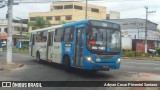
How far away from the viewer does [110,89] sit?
1317 cm

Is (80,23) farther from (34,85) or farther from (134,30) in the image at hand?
(134,30)

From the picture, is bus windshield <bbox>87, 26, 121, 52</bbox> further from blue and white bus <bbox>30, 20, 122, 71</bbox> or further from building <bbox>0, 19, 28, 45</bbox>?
building <bbox>0, 19, 28, 45</bbox>

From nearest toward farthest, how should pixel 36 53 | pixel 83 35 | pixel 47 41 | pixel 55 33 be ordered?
pixel 83 35
pixel 55 33
pixel 47 41
pixel 36 53

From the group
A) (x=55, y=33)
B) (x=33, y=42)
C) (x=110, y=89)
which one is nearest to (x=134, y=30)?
(x=33, y=42)

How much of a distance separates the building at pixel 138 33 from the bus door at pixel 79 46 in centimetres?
4185

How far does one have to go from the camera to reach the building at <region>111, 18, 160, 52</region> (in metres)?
59.6

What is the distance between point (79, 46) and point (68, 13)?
3320 inches

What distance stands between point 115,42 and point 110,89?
4.35 m

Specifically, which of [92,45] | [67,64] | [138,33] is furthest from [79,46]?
[138,33]

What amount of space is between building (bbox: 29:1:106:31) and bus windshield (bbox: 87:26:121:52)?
82.1 m

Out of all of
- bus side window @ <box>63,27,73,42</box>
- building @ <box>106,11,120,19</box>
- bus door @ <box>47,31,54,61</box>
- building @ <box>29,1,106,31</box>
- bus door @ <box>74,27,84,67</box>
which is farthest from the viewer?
building @ <box>106,11,120,19</box>

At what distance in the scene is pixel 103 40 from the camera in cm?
1659

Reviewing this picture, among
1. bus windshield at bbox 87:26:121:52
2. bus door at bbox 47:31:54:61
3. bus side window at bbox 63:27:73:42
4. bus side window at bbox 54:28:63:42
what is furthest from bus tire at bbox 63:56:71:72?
bus door at bbox 47:31:54:61

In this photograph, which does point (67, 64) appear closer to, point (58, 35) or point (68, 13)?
point (58, 35)
